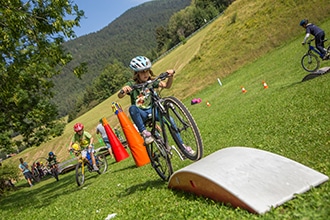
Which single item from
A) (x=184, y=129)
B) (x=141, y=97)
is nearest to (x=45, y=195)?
(x=141, y=97)

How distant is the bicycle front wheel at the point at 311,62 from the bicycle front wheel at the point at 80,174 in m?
12.6

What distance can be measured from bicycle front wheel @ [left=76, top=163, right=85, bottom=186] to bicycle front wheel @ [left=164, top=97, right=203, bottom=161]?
8260 mm

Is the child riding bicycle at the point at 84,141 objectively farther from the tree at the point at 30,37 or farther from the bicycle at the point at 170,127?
the bicycle at the point at 170,127

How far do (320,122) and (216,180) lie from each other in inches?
177

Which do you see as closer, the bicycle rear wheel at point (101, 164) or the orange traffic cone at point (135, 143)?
the orange traffic cone at point (135, 143)

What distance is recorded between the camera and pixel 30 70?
558 inches

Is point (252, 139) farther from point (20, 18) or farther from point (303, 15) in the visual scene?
point (303, 15)

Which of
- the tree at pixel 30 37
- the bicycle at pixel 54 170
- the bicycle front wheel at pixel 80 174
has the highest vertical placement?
the tree at pixel 30 37

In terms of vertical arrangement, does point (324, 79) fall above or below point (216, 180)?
below

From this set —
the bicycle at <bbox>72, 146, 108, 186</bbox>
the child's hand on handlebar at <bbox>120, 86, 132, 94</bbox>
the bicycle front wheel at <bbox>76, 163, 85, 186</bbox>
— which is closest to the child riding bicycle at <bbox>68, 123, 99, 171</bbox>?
the bicycle at <bbox>72, 146, 108, 186</bbox>

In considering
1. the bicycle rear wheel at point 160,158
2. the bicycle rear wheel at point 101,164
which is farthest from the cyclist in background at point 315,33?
the bicycle rear wheel at point 160,158

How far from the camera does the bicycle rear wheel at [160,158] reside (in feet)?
23.1

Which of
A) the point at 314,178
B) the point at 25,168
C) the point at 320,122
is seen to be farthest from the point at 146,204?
the point at 25,168

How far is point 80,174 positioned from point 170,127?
8570 millimetres
